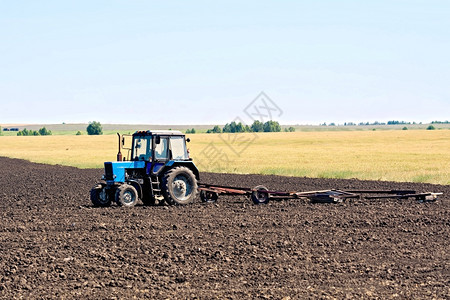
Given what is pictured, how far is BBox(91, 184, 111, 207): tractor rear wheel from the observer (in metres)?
17.6

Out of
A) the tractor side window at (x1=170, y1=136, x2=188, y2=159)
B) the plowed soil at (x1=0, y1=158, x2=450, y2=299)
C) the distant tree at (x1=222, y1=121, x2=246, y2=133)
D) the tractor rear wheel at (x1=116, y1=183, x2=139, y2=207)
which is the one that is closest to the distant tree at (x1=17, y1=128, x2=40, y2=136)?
the distant tree at (x1=222, y1=121, x2=246, y2=133)

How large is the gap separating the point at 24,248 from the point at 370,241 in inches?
267

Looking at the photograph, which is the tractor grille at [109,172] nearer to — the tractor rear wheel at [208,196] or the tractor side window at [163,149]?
the tractor side window at [163,149]

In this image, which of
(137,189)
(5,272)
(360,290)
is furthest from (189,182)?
(360,290)

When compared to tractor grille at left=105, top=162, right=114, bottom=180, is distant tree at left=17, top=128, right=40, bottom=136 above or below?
above

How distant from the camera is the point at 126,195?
56.1ft

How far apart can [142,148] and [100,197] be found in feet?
6.19

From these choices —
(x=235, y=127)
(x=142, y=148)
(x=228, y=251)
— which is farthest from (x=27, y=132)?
(x=228, y=251)

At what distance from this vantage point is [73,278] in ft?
30.0

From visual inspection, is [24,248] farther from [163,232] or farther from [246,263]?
[246,263]

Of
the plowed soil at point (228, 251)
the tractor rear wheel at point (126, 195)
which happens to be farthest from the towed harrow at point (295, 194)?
the tractor rear wheel at point (126, 195)

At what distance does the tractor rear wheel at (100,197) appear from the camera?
57.7 feet

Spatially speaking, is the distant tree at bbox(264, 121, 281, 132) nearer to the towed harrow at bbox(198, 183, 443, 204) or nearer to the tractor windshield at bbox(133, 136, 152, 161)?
the towed harrow at bbox(198, 183, 443, 204)

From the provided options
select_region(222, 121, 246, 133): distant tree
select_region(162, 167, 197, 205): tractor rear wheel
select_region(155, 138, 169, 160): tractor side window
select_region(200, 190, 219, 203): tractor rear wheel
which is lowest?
select_region(200, 190, 219, 203): tractor rear wheel
